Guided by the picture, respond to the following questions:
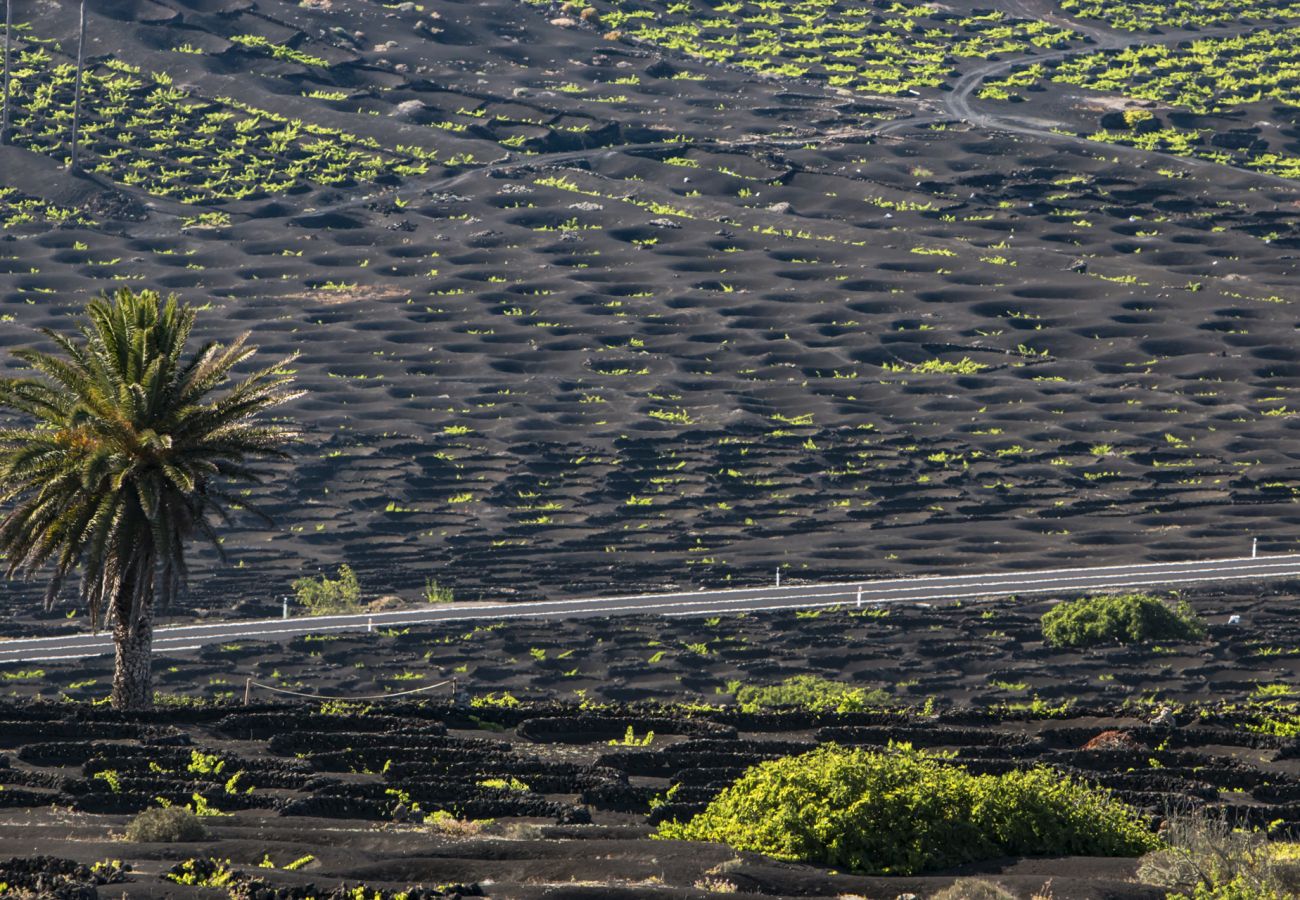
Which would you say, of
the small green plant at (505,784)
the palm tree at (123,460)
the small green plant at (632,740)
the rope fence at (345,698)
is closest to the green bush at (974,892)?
the small green plant at (505,784)

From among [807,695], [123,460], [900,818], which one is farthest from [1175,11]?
[900,818]

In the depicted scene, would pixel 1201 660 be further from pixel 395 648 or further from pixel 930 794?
pixel 930 794

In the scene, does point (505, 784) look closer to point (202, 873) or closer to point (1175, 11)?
point (202, 873)

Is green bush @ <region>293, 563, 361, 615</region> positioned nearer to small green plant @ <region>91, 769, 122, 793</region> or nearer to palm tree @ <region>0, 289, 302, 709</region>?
palm tree @ <region>0, 289, 302, 709</region>

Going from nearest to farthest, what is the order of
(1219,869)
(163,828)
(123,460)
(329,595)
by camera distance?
(1219,869), (163,828), (123,460), (329,595)

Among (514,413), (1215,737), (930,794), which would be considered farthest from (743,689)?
(514,413)
